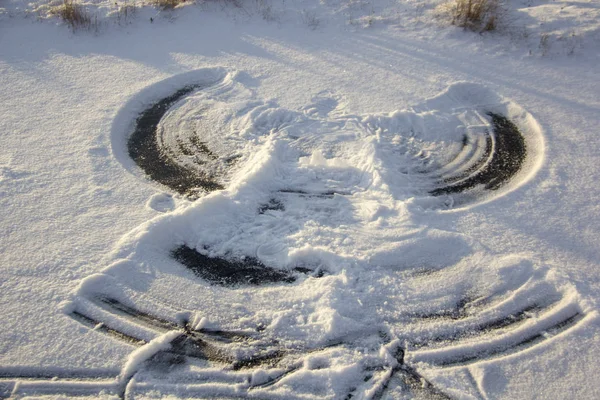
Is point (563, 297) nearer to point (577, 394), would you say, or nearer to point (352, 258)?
point (577, 394)

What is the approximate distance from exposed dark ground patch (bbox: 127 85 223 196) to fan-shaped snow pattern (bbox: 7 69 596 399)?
2 centimetres

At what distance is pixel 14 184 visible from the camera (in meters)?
3.59

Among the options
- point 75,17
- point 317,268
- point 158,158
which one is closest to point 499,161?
point 317,268

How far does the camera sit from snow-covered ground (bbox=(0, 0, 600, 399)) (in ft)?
8.09

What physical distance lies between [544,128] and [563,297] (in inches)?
69.7

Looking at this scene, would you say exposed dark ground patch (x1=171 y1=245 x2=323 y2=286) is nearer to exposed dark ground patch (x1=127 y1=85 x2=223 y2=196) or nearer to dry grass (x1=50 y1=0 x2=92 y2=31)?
exposed dark ground patch (x1=127 y1=85 x2=223 y2=196)

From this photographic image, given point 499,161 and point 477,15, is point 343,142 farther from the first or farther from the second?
point 477,15

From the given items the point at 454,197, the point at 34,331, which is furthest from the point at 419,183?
the point at 34,331

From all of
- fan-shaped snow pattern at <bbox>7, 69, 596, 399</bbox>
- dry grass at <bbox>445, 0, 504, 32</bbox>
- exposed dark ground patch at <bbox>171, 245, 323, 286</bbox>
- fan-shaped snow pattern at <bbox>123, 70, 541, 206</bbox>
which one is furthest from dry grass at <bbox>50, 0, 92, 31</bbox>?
dry grass at <bbox>445, 0, 504, 32</bbox>

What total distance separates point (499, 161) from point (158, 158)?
259 centimetres

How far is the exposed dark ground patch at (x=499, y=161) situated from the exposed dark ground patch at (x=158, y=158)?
1.67m

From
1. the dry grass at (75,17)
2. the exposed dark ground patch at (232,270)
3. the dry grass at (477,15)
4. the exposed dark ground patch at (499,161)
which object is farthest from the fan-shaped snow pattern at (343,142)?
the dry grass at (75,17)

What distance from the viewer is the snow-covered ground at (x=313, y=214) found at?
2467 millimetres

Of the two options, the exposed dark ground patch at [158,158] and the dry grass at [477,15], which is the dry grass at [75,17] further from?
the dry grass at [477,15]
